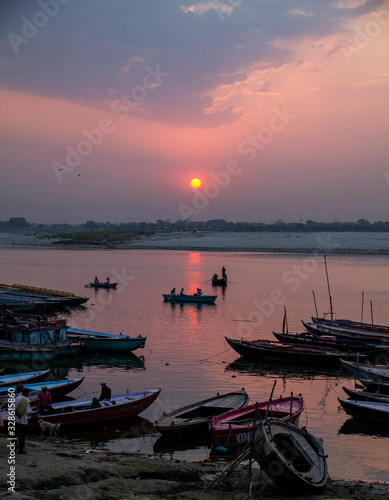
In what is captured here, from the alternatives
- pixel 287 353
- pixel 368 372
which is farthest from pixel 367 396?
pixel 287 353

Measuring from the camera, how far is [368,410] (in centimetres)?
1930

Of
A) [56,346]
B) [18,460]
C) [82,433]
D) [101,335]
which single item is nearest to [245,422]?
[82,433]

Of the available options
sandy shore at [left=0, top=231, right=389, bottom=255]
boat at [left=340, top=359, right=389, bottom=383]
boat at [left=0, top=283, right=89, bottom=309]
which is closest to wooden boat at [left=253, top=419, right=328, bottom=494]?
boat at [left=340, top=359, right=389, bottom=383]

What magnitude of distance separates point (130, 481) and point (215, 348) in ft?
63.1

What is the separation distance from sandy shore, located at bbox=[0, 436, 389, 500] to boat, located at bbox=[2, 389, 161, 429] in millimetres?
2421

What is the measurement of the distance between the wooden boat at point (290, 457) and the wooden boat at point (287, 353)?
13.3 metres

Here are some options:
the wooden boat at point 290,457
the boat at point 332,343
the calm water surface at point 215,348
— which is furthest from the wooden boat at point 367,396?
the boat at point 332,343

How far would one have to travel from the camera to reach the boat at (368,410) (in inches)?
754

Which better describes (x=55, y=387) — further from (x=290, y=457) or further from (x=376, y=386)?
(x=376, y=386)

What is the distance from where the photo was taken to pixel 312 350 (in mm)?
28453

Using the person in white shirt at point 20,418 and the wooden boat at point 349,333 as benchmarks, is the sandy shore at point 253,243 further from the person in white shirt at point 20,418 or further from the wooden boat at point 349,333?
the person in white shirt at point 20,418

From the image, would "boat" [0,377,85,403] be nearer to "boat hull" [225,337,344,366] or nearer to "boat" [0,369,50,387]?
"boat" [0,369,50,387]

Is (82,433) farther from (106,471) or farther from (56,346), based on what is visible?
(56,346)

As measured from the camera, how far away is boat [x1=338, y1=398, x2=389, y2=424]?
19.1 meters
